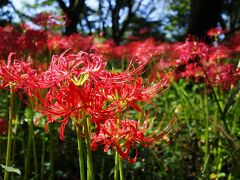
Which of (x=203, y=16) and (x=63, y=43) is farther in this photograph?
(x=203, y=16)

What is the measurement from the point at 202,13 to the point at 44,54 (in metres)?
3.59

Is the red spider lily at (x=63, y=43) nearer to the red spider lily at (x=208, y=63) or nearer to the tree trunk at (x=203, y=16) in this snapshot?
the red spider lily at (x=208, y=63)

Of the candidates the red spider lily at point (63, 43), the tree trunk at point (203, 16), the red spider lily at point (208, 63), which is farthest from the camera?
the tree trunk at point (203, 16)

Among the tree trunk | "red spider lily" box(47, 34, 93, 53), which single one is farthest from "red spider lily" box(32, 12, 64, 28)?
the tree trunk

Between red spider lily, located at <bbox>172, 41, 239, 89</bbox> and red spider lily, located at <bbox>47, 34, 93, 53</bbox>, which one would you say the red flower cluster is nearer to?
red spider lily, located at <bbox>172, 41, 239, 89</bbox>

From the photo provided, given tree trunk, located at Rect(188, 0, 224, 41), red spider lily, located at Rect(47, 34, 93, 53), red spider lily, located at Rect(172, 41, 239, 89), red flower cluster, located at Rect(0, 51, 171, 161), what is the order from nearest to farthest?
red flower cluster, located at Rect(0, 51, 171, 161) < red spider lily, located at Rect(172, 41, 239, 89) < red spider lily, located at Rect(47, 34, 93, 53) < tree trunk, located at Rect(188, 0, 224, 41)

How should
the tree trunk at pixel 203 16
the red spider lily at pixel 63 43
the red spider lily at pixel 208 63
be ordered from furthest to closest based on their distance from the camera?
1. the tree trunk at pixel 203 16
2. the red spider lily at pixel 63 43
3. the red spider lily at pixel 208 63

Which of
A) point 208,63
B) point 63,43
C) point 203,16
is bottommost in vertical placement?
point 208,63

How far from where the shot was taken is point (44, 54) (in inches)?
88.5

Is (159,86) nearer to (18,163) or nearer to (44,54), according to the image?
(44,54)

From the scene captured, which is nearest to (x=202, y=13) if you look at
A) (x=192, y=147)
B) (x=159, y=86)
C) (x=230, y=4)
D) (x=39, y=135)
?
(x=192, y=147)

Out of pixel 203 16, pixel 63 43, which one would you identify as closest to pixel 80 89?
pixel 63 43

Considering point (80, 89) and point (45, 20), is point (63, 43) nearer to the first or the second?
point (45, 20)

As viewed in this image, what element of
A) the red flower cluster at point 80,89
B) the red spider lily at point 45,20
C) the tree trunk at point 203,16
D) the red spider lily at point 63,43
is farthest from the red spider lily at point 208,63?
the tree trunk at point 203,16
